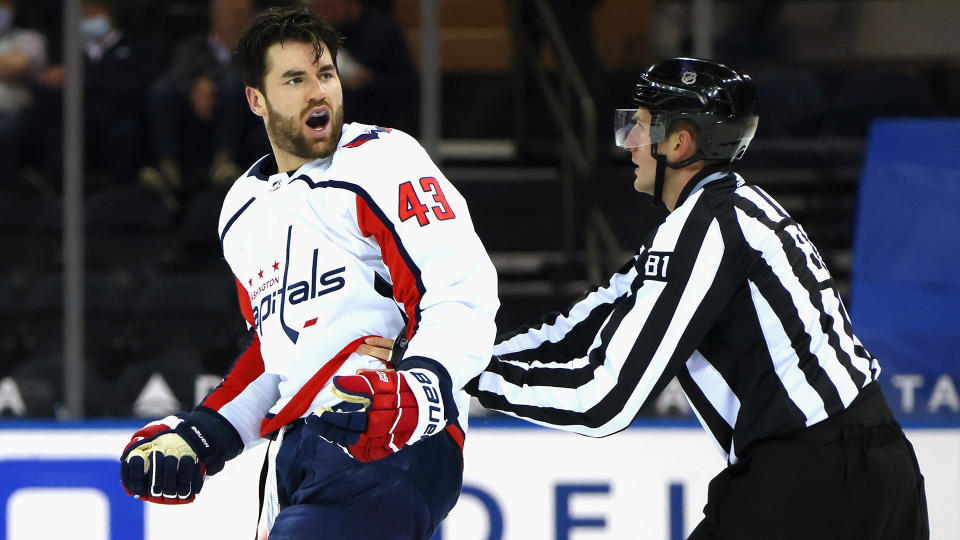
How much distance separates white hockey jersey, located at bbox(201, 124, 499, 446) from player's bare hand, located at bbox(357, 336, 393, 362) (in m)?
0.02

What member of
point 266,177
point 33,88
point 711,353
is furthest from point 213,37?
→ point 711,353


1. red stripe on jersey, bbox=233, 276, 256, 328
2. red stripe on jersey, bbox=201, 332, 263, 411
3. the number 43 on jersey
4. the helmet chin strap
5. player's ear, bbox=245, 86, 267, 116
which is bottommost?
red stripe on jersey, bbox=201, 332, 263, 411

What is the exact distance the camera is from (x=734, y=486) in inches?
79.5

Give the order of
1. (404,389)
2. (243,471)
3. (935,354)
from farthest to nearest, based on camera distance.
Answer: (935,354)
(243,471)
(404,389)

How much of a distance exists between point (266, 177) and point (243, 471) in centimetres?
157

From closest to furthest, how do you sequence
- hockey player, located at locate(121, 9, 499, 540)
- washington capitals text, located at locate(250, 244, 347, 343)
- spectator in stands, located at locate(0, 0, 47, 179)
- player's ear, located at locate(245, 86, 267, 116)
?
hockey player, located at locate(121, 9, 499, 540) → washington capitals text, located at locate(250, 244, 347, 343) → player's ear, located at locate(245, 86, 267, 116) → spectator in stands, located at locate(0, 0, 47, 179)

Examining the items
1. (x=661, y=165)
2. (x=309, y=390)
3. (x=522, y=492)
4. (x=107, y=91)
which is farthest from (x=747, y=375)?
(x=107, y=91)

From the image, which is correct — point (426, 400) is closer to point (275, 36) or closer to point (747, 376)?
point (747, 376)

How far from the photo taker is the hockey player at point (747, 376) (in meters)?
1.95

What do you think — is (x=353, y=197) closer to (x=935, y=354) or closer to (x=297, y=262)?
(x=297, y=262)

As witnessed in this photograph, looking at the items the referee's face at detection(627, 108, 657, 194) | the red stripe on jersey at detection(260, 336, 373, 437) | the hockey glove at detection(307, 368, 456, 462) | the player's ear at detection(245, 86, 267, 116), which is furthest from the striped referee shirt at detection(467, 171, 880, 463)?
the player's ear at detection(245, 86, 267, 116)

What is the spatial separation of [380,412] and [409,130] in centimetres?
265

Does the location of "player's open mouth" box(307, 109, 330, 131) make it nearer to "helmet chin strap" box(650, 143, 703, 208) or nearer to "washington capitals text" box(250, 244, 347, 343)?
"washington capitals text" box(250, 244, 347, 343)

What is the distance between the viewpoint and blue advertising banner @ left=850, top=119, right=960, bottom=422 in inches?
154
